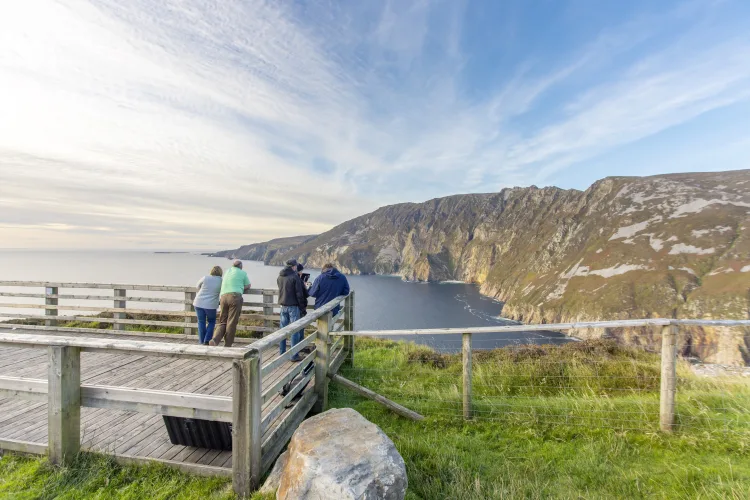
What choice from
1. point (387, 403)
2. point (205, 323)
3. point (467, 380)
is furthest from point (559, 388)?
point (205, 323)

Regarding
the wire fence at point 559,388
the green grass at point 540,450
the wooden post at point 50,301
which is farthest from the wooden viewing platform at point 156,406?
the wooden post at point 50,301

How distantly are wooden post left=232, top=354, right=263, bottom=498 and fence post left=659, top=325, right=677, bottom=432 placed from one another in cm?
522

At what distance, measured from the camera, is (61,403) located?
3.51 metres

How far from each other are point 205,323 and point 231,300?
1.17 metres

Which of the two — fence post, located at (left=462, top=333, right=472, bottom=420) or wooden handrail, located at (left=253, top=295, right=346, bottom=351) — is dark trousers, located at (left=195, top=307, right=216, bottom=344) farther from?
fence post, located at (left=462, top=333, right=472, bottom=420)

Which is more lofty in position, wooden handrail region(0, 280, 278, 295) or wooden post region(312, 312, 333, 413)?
wooden handrail region(0, 280, 278, 295)

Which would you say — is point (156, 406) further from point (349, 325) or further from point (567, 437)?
point (567, 437)

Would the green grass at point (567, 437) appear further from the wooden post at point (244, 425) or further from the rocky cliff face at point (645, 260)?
the rocky cliff face at point (645, 260)

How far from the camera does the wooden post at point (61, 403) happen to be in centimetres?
352

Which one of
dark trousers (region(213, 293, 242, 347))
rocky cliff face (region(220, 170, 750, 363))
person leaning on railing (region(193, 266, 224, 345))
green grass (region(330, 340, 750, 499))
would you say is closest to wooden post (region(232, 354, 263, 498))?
green grass (region(330, 340, 750, 499))

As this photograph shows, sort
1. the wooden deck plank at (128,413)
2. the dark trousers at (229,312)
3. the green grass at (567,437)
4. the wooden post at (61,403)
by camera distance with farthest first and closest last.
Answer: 1. the dark trousers at (229,312)
2. the wooden deck plank at (128,413)
3. the wooden post at (61,403)
4. the green grass at (567,437)

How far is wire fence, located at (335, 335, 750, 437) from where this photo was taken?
16.0ft

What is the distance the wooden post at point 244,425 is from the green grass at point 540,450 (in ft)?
0.64

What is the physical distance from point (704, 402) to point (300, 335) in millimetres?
6975
